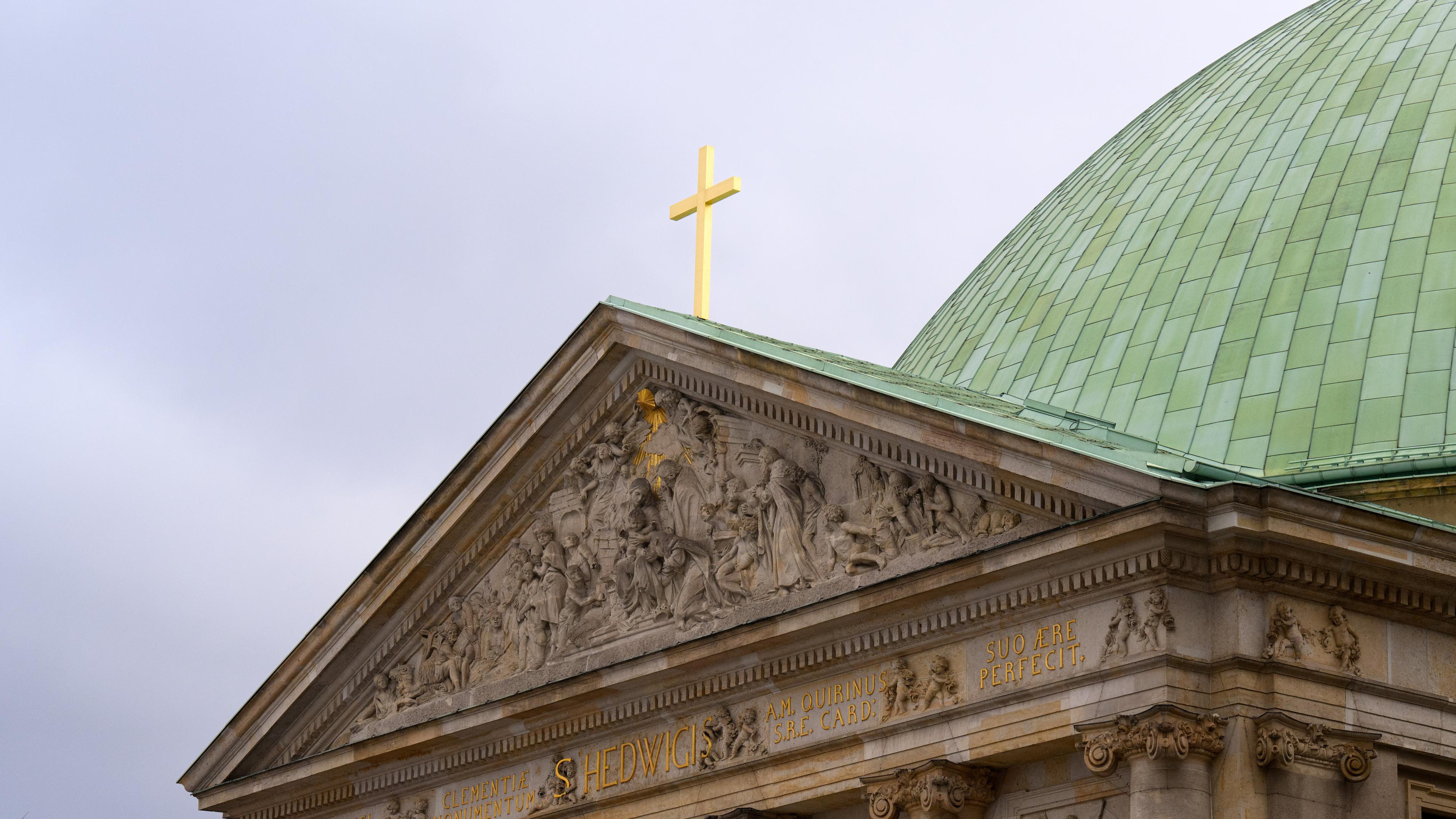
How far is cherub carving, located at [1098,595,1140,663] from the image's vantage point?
17.4 m

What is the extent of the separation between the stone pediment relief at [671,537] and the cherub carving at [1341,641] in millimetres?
2077

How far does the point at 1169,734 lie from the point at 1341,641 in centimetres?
169

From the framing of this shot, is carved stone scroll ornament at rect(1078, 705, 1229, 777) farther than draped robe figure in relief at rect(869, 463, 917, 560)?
No

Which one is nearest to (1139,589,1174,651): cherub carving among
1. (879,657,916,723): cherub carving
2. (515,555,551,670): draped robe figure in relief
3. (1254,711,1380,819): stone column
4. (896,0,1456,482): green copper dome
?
(1254,711,1380,819): stone column

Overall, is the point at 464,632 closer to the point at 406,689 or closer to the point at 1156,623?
the point at 406,689

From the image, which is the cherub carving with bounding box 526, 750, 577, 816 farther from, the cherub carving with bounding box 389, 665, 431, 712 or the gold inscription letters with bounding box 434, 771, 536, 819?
the cherub carving with bounding box 389, 665, 431, 712

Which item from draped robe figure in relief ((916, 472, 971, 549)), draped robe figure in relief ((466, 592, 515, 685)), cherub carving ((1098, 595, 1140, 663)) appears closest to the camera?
cherub carving ((1098, 595, 1140, 663))

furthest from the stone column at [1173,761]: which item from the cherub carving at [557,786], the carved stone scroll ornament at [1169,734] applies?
the cherub carving at [557,786]

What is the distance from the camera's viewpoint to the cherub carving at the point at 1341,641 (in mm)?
17250

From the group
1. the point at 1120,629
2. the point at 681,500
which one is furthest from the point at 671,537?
the point at 1120,629

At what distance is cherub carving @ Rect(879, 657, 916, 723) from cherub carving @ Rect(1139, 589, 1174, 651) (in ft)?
8.36

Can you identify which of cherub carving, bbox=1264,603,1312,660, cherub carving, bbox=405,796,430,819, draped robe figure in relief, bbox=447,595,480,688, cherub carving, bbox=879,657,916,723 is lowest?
cherub carving, bbox=1264,603,1312,660

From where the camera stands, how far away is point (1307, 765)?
55.3 ft

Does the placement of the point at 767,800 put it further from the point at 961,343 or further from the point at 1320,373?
the point at 961,343
